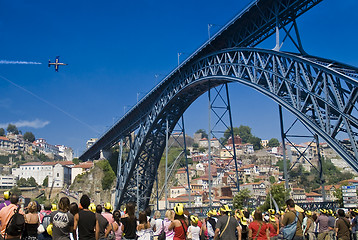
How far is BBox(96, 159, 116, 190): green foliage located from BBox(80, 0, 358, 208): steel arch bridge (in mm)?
30788

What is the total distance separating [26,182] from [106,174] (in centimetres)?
6003

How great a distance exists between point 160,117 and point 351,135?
26501mm

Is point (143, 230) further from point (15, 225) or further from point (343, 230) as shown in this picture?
point (343, 230)

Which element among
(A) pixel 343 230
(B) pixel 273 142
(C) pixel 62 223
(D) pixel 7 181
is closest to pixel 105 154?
(A) pixel 343 230

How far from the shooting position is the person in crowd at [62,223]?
7273 mm

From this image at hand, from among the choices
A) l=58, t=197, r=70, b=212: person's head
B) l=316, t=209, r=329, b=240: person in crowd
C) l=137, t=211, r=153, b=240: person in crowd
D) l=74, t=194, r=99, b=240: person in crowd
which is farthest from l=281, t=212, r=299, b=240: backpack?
l=58, t=197, r=70, b=212: person's head

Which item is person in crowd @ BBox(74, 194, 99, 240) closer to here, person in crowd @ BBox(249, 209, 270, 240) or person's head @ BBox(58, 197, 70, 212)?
person's head @ BBox(58, 197, 70, 212)

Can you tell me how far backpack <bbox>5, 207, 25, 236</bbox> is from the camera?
7.38 meters

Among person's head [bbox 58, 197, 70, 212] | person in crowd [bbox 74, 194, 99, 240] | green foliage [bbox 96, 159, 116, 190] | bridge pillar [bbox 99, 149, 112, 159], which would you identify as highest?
bridge pillar [bbox 99, 149, 112, 159]

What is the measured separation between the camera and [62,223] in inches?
287

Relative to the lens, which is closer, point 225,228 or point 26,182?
point 225,228

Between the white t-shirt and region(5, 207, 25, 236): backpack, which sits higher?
region(5, 207, 25, 236): backpack

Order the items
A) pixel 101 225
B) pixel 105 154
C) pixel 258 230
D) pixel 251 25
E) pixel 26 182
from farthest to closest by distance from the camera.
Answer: pixel 26 182 → pixel 105 154 → pixel 251 25 → pixel 258 230 → pixel 101 225

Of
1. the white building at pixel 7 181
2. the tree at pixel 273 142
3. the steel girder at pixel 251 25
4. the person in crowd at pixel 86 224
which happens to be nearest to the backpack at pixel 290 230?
the person in crowd at pixel 86 224
